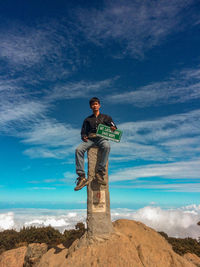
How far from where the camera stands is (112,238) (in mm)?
10352

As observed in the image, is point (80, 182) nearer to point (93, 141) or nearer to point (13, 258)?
point (93, 141)

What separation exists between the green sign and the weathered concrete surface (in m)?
1.58

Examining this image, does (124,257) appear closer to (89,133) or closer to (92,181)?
(92,181)

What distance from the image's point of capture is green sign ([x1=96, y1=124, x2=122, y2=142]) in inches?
387

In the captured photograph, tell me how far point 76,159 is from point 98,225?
11.3 ft

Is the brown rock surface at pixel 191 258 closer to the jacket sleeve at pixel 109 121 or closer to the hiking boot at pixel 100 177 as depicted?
the hiking boot at pixel 100 177

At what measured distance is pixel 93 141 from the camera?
10.9m

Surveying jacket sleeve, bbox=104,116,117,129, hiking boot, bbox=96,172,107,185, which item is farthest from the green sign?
hiking boot, bbox=96,172,107,185

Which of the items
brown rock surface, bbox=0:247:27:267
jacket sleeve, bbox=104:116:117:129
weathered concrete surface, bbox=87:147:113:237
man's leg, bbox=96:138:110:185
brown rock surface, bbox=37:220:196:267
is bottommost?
brown rock surface, bbox=0:247:27:267

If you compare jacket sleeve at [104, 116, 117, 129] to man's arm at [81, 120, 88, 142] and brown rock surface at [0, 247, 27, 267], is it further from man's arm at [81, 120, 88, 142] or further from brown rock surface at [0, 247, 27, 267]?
brown rock surface at [0, 247, 27, 267]

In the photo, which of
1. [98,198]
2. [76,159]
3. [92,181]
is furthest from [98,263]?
[76,159]

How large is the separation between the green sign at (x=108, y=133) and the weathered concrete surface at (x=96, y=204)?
158cm

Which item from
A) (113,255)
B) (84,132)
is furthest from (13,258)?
(84,132)

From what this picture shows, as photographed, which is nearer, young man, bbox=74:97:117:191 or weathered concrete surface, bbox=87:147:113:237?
young man, bbox=74:97:117:191
